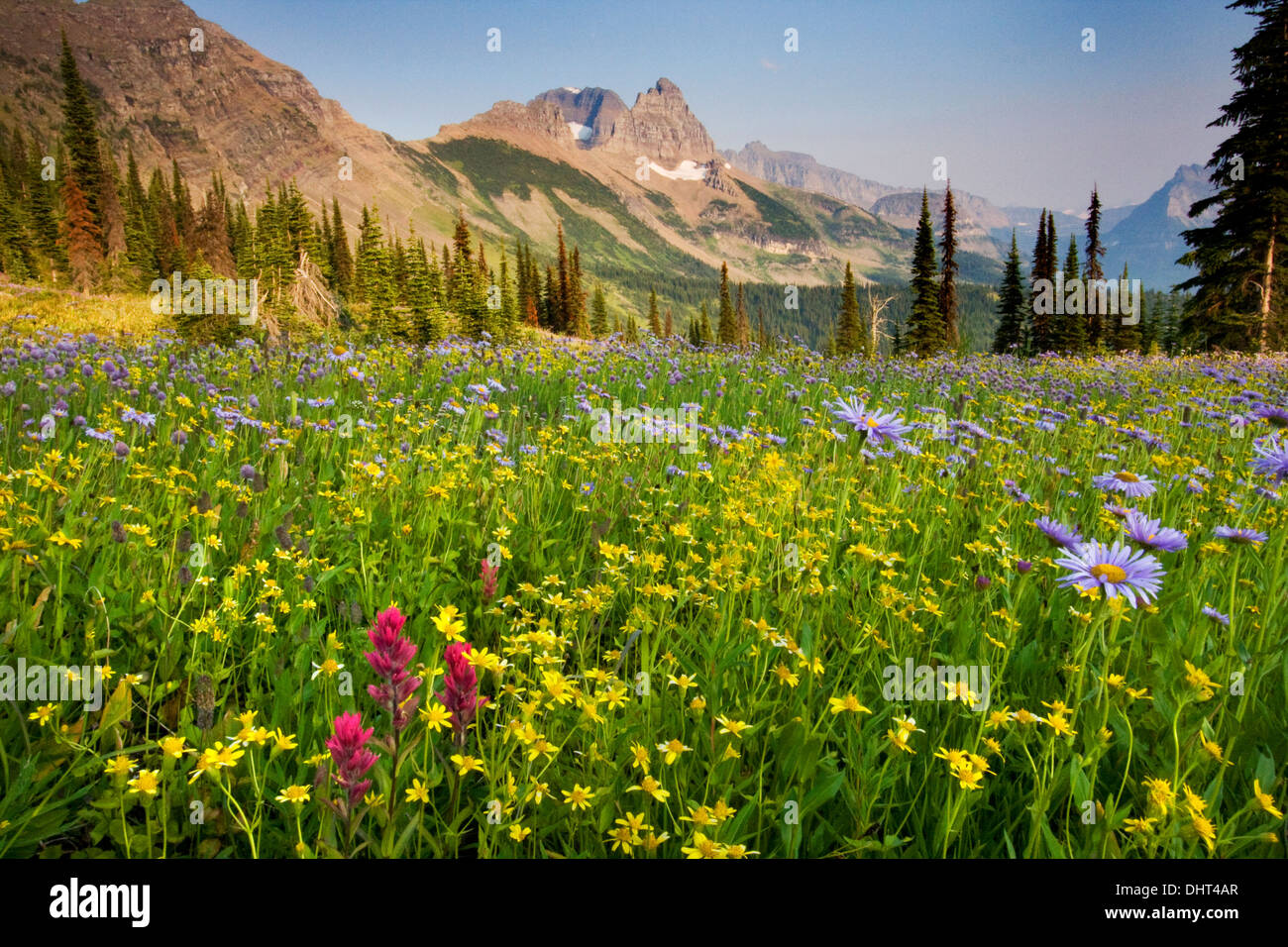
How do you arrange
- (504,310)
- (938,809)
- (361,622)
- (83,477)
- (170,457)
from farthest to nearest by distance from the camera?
1. (504,310)
2. (170,457)
3. (83,477)
4. (361,622)
5. (938,809)

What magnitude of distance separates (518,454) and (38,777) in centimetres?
349

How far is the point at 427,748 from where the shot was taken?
6.38ft

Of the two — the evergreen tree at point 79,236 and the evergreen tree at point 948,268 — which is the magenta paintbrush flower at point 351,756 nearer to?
the evergreen tree at point 948,268

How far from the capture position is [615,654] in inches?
102

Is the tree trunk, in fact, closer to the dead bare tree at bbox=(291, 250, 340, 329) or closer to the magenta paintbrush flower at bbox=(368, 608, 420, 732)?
the magenta paintbrush flower at bbox=(368, 608, 420, 732)

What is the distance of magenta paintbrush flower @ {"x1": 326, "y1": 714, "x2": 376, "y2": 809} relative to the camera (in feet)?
4.09

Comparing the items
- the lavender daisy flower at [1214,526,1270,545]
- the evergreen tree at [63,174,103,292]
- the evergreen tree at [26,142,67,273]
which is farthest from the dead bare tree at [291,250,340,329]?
the evergreen tree at [26,142,67,273]

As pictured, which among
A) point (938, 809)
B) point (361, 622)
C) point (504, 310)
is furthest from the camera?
point (504, 310)

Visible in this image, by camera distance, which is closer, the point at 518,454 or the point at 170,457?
the point at 170,457

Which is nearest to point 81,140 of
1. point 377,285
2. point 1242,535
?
point 377,285

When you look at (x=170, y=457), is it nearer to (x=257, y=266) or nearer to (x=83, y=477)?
(x=83, y=477)

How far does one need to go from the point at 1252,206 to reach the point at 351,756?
1518 inches

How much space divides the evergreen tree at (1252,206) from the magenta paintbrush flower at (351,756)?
113ft
